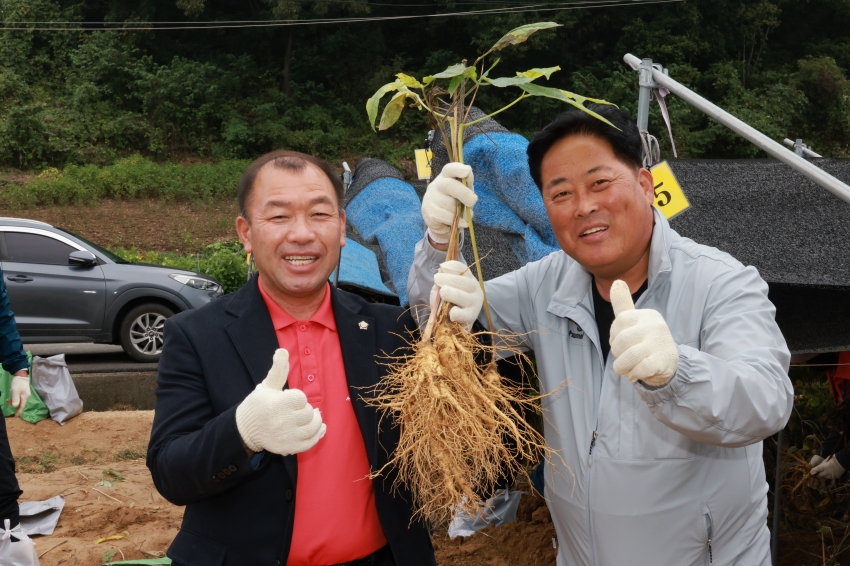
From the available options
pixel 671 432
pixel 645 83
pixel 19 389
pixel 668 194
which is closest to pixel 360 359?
pixel 671 432

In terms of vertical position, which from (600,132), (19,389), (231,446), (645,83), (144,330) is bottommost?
(144,330)

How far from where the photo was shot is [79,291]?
7.80 m

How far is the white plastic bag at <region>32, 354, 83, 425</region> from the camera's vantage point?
6.18 metres

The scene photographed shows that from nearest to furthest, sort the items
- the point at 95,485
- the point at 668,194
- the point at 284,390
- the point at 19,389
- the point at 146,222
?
1. the point at 284,390
2. the point at 668,194
3. the point at 19,389
4. the point at 95,485
5. the point at 146,222

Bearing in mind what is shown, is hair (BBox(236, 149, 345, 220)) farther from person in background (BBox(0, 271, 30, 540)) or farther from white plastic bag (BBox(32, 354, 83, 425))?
white plastic bag (BBox(32, 354, 83, 425))

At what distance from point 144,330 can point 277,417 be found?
719cm

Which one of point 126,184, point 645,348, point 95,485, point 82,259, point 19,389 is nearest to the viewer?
point 645,348

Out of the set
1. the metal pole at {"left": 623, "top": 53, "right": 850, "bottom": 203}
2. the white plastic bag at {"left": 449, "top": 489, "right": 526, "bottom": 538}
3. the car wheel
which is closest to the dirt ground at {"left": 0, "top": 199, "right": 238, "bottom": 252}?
the car wheel

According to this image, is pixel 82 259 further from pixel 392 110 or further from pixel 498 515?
pixel 392 110

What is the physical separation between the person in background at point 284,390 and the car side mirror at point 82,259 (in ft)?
21.7

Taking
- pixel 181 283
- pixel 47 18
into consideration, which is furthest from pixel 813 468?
pixel 47 18

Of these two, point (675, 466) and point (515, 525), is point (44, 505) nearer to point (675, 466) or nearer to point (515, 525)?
point (515, 525)

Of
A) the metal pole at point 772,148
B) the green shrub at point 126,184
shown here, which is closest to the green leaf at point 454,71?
the metal pole at point 772,148

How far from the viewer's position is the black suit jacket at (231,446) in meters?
1.58
